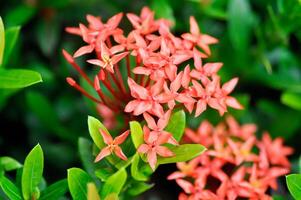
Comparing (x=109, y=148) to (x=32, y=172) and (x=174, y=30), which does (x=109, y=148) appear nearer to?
(x=32, y=172)

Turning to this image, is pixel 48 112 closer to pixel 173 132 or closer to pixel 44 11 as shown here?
pixel 44 11

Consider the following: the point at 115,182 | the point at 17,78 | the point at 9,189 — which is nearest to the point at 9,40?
the point at 17,78

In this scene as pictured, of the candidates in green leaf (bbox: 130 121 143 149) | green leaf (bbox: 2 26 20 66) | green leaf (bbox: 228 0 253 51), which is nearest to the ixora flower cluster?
green leaf (bbox: 130 121 143 149)

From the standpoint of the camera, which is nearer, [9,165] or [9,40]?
[9,165]

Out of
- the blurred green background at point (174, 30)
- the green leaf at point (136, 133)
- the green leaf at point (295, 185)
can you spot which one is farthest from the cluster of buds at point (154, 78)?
the blurred green background at point (174, 30)

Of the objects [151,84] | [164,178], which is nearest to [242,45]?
[164,178]

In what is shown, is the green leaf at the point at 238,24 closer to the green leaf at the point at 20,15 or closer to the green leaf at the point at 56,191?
the green leaf at the point at 20,15
